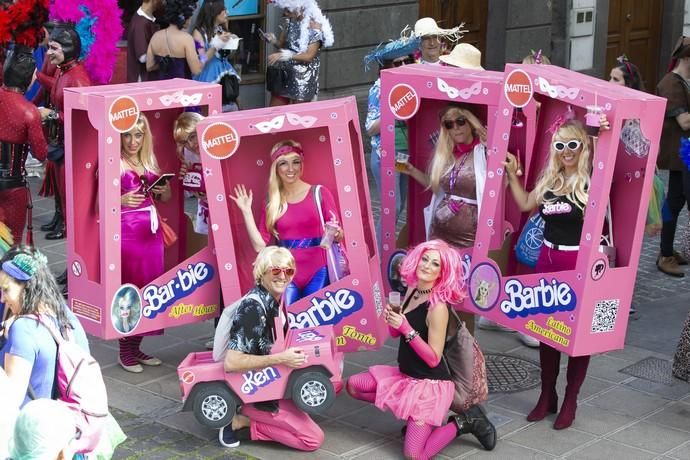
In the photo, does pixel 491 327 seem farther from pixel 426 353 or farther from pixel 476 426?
pixel 426 353

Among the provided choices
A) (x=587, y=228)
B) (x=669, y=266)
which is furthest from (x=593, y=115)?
(x=669, y=266)

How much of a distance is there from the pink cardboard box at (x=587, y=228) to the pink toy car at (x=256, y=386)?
3.71 feet

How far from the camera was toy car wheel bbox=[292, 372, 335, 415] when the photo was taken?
662cm

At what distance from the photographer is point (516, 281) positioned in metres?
7.11

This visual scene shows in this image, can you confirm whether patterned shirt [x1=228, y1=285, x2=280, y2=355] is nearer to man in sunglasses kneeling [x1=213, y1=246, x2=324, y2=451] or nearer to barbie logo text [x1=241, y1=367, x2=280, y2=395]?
man in sunglasses kneeling [x1=213, y1=246, x2=324, y2=451]

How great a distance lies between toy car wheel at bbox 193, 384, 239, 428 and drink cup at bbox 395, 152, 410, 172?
2066mm

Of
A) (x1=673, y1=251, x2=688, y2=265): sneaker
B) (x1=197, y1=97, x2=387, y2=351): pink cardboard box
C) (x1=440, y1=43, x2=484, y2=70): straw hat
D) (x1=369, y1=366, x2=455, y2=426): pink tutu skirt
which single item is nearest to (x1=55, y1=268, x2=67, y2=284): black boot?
(x1=197, y1=97, x2=387, y2=351): pink cardboard box

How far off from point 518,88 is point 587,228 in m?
0.91

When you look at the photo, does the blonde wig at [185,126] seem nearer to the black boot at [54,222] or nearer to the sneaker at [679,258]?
the black boot at [54,222]

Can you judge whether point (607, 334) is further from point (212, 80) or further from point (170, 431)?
point (212, 80)

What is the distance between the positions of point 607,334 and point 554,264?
0.47m

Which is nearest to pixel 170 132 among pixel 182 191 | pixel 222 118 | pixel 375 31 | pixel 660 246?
pixel 182 191

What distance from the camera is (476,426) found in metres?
6.75

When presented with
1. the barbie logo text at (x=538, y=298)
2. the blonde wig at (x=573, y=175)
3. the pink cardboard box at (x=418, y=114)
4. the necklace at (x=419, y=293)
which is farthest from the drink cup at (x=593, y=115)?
the necklace at (x=419, y=293)
